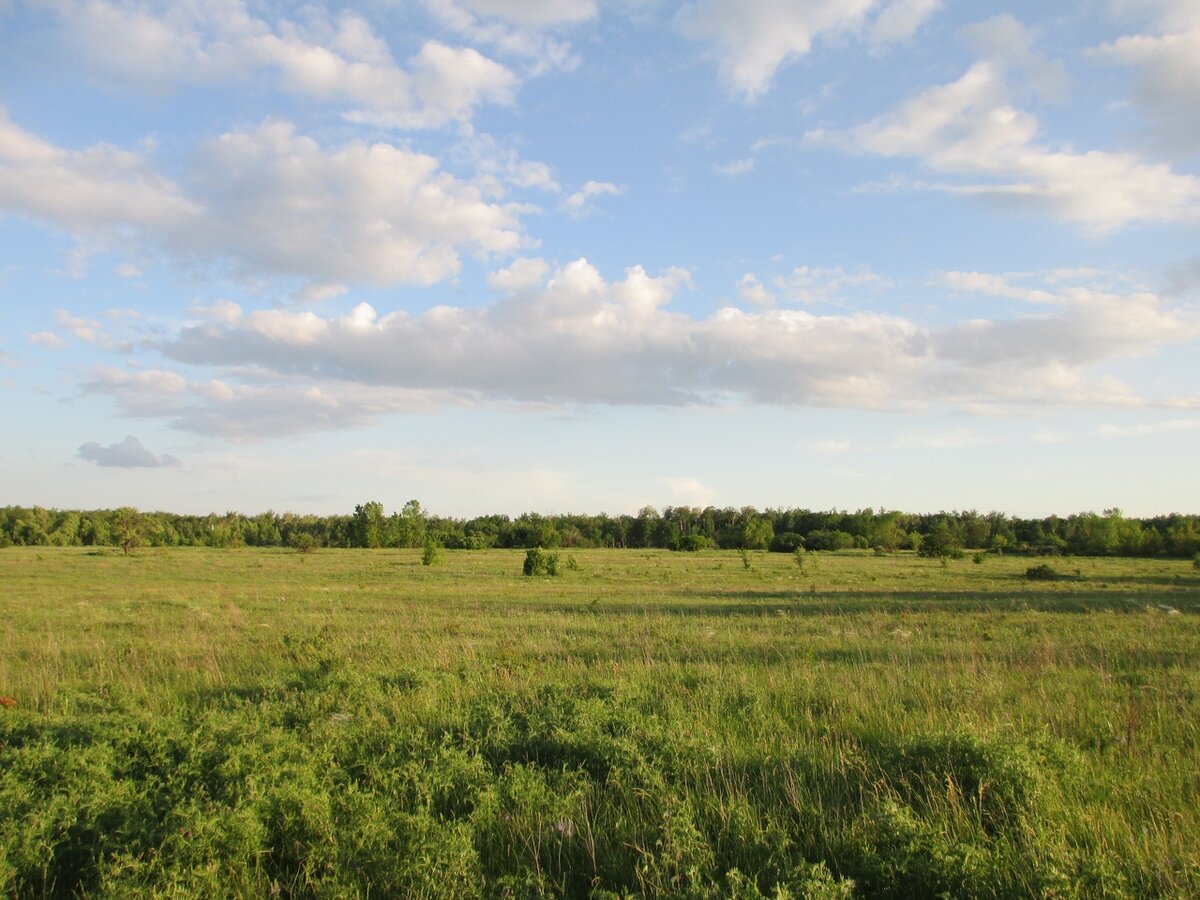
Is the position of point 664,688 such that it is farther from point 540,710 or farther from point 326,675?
point 326,675

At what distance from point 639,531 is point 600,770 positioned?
13396 cm

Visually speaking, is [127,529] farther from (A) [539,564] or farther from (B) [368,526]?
(A) [539,564]

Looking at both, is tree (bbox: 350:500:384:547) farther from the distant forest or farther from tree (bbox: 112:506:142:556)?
tree (bbox: 112:506:142:556)

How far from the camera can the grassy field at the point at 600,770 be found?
13.4 ft

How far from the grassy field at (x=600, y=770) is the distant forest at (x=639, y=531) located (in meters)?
69.9

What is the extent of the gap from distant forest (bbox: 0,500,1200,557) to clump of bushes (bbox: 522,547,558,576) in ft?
125

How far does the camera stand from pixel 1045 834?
422cm

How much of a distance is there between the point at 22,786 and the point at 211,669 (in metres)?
5.71

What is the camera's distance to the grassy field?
4098 mm

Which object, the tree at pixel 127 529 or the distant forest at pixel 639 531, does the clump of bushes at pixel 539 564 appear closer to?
the distant forest at pixel 639 531

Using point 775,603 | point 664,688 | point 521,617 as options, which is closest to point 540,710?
point 664,688

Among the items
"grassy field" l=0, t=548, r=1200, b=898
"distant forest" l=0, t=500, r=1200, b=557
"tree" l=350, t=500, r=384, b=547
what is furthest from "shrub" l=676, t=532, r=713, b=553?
"grassy field" l=0, t=548, r=1200, b=898

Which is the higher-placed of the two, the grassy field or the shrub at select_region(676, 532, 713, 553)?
the grassy field

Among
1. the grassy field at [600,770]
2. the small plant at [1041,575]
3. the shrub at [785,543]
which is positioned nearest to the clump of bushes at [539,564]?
the small plant at [1041,575]
